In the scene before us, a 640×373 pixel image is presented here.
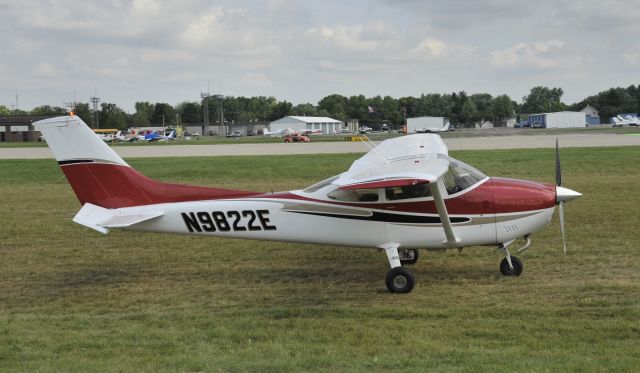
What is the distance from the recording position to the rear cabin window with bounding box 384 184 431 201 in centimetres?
873

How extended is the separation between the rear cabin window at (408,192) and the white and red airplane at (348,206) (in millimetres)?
14

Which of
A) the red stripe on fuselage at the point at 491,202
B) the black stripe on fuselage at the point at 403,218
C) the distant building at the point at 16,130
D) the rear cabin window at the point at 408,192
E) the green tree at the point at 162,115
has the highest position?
the green tree at the point at 162,115

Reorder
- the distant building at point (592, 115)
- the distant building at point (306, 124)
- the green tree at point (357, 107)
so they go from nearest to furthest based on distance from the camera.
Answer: the distant building at point (592, 115) → the distant building at point (306, 124) → the green tree at point (357, 107)

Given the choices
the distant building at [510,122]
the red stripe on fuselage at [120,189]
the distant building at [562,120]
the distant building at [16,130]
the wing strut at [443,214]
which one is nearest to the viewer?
the wing strut at [443,214]

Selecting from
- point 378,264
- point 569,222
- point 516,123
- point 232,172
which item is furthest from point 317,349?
point 516,123

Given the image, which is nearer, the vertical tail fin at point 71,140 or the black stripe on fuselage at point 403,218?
the black stripe on fuselage at point 403,218

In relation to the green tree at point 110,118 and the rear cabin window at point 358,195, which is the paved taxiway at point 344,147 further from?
the green tree at point 110,118

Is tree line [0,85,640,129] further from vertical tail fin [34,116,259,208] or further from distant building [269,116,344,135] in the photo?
vertical tail fin [34,116,259,208]

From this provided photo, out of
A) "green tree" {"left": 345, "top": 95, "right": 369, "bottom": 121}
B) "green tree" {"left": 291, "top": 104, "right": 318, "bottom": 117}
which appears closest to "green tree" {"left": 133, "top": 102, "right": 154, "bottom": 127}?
"green tree" {"left": 291, "top": 104, "right": 318, "bottom": 117}

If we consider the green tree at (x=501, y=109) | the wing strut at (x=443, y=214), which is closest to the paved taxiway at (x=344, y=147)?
the wing strut at (x=443, y=214)

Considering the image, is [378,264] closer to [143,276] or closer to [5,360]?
[143,276]

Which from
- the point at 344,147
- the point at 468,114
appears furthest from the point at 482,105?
the point at 344,147

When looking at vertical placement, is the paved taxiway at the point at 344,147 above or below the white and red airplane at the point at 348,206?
above

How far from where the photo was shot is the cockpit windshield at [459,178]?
29.0ft
